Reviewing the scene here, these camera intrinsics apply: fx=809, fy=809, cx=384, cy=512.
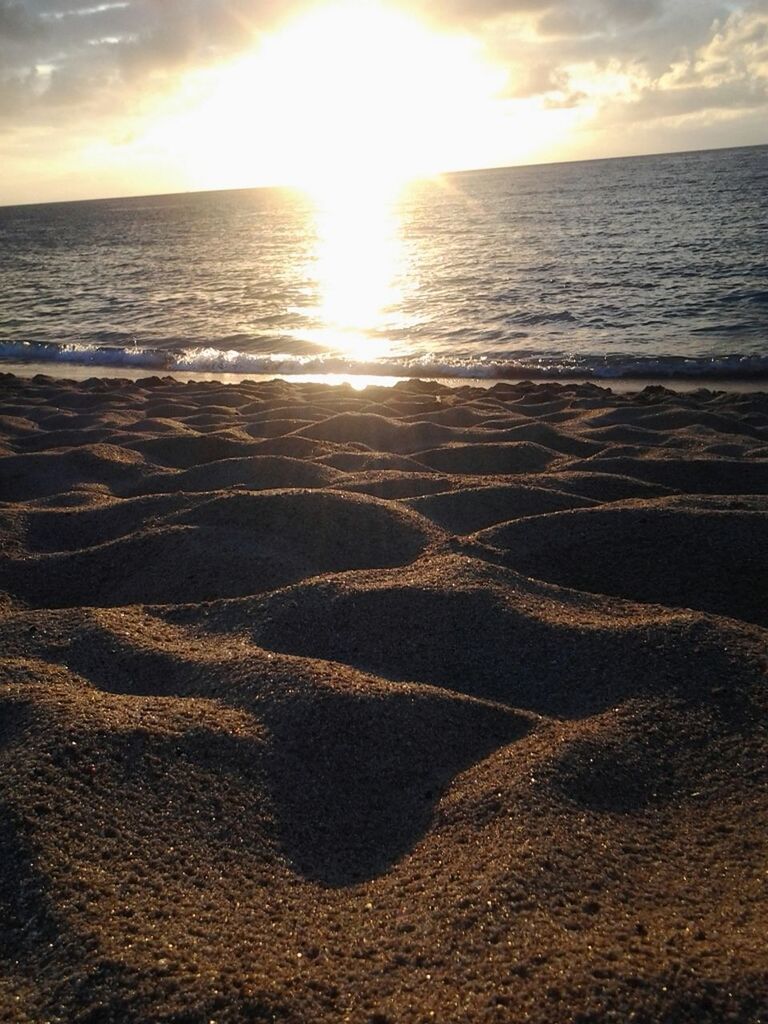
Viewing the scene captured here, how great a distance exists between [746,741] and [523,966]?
1017 millimetres

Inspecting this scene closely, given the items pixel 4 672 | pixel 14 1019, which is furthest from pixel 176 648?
pixel 14 1019

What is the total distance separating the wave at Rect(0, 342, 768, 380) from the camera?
989 cm

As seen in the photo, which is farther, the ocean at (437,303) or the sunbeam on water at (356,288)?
the sunbeam on water at (356,288)

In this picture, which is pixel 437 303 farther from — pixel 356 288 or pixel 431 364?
pixel 431 364

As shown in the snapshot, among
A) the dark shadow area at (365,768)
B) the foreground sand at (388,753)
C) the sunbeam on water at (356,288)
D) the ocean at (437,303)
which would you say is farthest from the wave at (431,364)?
the dark shadow area at (365,768)

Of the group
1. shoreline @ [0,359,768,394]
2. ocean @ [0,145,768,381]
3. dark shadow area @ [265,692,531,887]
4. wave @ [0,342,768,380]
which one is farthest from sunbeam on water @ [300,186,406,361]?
dark shadow area @ [265,692,531,887]

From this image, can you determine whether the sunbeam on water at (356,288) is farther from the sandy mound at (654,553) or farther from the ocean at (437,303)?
the sandy mound at (654,553)

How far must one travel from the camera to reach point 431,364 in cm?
1088

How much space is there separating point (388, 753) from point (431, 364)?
30.2ft

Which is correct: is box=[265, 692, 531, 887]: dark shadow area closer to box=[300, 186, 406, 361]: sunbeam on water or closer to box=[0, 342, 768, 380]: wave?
box=[0, 342, 768, 380]: wave

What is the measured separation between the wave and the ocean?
0.11ft

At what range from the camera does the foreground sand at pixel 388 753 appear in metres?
1.39

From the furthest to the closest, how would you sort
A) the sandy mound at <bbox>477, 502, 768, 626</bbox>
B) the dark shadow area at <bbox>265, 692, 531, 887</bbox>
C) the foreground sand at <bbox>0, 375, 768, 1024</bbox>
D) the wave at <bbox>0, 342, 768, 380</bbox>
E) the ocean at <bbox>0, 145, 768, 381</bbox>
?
the ocean at <bbox>0, 145, 768, 381</bbox> < the wave at <bbox>0, 342, 768, 380</bbox> < the sandy mound at <bbox>477, 502, 768, 626</bbox> < the dark shadow area at <bbox>265, 692, 531, 887</bbox> < the foreground sand at <bbox>0, 375, 768, 1024</bbox>

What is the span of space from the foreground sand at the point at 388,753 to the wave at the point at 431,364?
19.8 feet
